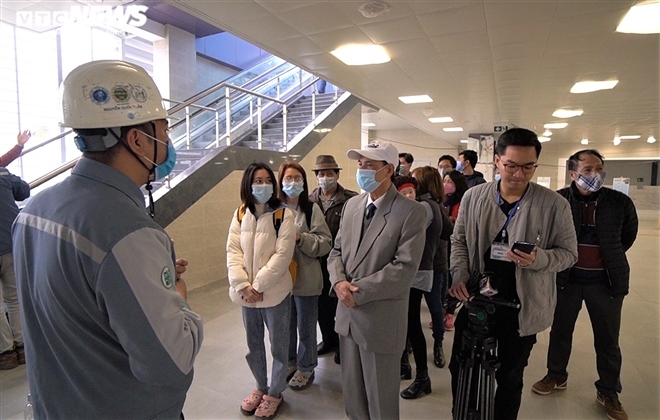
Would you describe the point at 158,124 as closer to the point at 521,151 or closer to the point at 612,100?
the point at 521,151

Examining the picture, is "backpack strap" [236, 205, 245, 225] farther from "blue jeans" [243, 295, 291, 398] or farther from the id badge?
the id badge

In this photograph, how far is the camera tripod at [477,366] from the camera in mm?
1644

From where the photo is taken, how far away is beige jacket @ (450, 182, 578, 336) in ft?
5.49

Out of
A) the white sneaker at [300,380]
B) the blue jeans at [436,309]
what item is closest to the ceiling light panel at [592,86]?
the blue jeans at [436,309]

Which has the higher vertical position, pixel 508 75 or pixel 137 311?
pixel 508 75

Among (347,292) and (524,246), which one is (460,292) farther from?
(347,292)

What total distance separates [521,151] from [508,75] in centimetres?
387

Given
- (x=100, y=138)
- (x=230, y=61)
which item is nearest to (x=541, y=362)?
(x=100, y=138)

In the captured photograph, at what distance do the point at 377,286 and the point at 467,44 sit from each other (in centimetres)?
312

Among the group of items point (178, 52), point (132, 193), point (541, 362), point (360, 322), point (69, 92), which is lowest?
point (541, 362)

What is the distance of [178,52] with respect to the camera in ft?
26.6

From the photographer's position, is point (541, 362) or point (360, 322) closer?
point (360, 322)

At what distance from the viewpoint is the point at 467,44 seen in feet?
12.1

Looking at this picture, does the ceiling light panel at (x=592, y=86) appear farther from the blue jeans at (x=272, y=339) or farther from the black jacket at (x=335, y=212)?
the blue jeans at (x=272, y=339)
